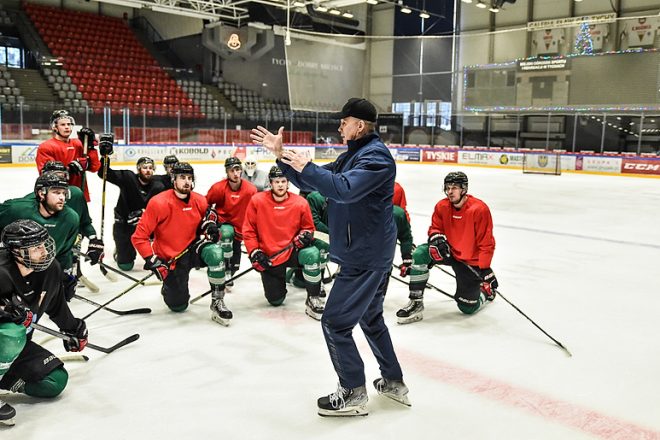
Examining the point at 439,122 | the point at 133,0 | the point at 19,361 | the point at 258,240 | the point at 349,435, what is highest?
the point at 133,0

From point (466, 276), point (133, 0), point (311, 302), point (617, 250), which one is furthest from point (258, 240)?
point (133, 0)

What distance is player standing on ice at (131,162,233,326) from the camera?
4191mm

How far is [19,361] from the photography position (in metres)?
2.80

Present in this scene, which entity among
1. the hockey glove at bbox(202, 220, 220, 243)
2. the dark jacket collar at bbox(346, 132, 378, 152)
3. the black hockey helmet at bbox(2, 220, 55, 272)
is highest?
the dark jacket collar at bbox(346, 132, 378, 152)

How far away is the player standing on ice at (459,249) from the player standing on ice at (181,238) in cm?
128

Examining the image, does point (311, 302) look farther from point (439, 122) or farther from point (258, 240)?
point (439, 122)

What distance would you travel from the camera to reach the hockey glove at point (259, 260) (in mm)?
4262

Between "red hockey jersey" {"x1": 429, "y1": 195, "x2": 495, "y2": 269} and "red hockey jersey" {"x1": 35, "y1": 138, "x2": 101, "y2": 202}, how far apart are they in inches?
129

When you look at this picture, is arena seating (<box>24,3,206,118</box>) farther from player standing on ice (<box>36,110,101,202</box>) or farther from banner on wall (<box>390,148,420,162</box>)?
player standing on ice (<box>36,110,101,202</box>)

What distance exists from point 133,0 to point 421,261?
1842cm

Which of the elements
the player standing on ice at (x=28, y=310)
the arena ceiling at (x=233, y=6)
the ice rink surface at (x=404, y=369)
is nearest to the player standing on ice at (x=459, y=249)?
the ice rink surface at (x=404, y=369)

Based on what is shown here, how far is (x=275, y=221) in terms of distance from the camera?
4562 mm

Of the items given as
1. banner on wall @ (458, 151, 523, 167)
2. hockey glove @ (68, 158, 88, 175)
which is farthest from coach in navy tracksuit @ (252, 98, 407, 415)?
banner on wall @ (458, 151, 523, 167)

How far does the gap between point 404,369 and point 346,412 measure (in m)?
0.69
